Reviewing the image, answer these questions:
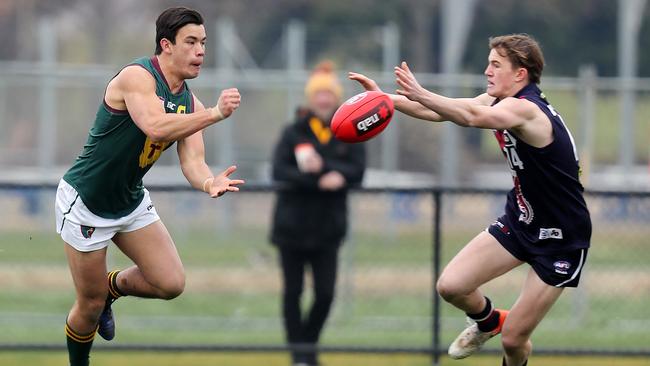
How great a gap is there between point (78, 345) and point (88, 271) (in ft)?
1.92

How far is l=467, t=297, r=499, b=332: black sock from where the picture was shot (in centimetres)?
798

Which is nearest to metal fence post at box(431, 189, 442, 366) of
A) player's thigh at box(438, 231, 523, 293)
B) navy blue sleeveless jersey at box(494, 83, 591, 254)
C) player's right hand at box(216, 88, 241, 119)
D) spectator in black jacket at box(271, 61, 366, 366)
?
spectator in black jacket at box(271, 61, 366, 366)

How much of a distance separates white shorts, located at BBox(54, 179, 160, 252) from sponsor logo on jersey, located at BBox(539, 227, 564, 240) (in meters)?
2.42

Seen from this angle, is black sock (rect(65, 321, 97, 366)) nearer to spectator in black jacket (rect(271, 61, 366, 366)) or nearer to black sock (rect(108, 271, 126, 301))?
black sock (rect(108, 271, 126, 301))

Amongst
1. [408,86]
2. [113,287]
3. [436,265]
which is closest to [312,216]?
[436,265]

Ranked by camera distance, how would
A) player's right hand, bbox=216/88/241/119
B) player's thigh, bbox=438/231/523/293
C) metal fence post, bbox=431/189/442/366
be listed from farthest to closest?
metal fence post, bbox=431/189/442/366
player's thigh, bbox=438/231/523/293
player's right hand, bbox=216/88/241/119

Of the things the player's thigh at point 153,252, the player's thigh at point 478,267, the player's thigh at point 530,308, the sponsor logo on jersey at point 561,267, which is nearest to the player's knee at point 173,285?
the player's thigh at point 153,252

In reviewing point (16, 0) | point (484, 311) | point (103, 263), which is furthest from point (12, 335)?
point (16, 0)

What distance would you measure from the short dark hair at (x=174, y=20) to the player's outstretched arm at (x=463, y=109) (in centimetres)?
119

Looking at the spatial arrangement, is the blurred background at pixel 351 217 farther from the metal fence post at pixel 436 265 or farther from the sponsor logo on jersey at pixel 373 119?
the sponsor logo on jersey at pixel 373 119

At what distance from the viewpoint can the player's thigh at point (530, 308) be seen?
297 inches

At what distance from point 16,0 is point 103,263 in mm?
21462

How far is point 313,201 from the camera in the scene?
10430 millimetres

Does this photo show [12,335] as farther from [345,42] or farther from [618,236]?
[345,42]
